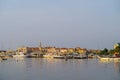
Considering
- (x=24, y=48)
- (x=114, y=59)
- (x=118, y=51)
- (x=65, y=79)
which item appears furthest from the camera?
(x=24, y=48)

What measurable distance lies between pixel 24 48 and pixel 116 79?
117 m

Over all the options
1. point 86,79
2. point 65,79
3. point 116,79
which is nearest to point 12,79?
point 65,79

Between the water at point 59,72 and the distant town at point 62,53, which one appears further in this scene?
the distant town at point 62,53

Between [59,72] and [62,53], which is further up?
[62,53]

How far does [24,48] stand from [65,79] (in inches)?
4608

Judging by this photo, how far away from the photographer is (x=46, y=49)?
141 m

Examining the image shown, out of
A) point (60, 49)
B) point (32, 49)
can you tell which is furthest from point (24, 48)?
point (60, 49)

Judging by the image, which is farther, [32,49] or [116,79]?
[32,49]

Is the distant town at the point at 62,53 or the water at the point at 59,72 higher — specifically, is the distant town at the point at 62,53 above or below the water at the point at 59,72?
above

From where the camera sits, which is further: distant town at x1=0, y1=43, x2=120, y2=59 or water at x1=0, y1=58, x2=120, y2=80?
distant town at x1=0, y1=43, x2=120, y2=59

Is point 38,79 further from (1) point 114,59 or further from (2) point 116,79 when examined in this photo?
(1) point 114,59

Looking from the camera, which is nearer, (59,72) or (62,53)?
(59,72)

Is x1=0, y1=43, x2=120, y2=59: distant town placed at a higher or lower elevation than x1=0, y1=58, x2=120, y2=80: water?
higher

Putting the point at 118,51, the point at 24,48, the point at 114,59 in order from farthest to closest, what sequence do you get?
the point at 24,48, the point at 118,51, the point at 114,59
